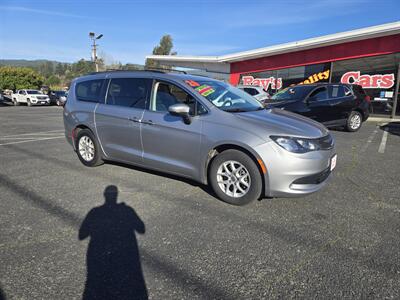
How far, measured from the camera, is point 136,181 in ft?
14.5

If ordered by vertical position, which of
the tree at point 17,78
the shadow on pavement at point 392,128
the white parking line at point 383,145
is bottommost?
the white parking line at point 383,145

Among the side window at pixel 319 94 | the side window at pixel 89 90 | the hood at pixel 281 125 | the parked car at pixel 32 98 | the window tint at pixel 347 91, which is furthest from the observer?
the parked car at pixel 32 98

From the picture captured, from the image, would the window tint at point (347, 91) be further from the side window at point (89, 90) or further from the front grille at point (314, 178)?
the side window at point (89, 90)

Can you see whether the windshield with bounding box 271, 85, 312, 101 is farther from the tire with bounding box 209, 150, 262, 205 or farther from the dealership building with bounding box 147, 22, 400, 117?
the dealership building with bounding box 147, 22, 400, 117

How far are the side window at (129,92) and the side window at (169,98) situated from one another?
17cm

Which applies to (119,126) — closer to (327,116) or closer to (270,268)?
(270,268)

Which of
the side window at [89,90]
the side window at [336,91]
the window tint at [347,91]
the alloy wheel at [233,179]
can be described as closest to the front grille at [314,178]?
the alloy wheel at [233,179]

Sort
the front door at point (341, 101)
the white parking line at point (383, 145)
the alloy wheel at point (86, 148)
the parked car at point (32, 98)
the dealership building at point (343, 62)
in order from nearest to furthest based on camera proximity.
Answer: the alloy wheel at point (86, 148) < the white parking line at point (383, 145) < the front door at point (341, 101) < the dealership building at point (343, 62) < the parked car at point (32, 98)

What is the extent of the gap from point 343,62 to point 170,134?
14167 millimetres

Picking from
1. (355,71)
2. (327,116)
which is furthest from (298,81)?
(327,116)

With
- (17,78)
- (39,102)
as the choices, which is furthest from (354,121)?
(17,78)

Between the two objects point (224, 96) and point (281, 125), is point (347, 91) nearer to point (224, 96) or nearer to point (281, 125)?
point (224, 96)

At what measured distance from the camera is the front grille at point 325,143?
3.40 m

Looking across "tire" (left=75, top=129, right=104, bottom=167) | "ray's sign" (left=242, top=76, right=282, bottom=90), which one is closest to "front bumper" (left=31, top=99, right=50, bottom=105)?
"ray's sign" (left=242, top=76, right=282, bottom=90)
